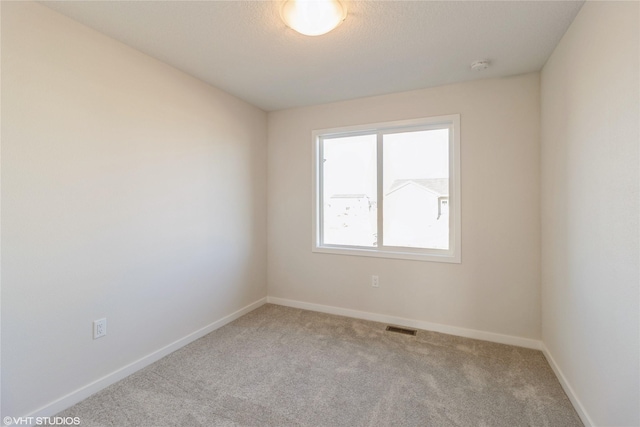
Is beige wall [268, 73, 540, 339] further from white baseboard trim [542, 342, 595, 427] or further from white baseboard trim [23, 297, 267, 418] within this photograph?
white baseboard trim [23, 297, 267, 418]

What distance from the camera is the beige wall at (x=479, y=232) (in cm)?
241

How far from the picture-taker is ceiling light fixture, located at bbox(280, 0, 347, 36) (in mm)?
1502

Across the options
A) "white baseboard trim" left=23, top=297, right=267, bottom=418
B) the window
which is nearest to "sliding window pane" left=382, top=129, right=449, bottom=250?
the window

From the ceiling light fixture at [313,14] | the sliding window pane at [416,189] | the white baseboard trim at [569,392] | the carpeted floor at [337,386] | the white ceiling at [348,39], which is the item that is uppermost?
the white ceiling at [348,39]

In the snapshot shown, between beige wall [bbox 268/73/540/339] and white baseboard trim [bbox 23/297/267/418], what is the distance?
1303mm

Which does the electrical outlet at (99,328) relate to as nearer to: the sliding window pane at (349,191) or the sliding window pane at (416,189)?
Result: the sliding window pane at (349,191)

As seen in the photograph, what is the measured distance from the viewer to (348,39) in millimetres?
1928

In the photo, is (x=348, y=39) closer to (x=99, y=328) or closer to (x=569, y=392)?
(x=99, y=328)

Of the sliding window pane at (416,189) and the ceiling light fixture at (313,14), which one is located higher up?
the ceiling light fixture at (313,14)

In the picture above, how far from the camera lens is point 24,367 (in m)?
1.55

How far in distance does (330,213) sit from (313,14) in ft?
7.00

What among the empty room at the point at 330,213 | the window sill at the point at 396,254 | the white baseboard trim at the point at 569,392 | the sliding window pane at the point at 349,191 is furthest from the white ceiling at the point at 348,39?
the white baseboard trim at the point at 569,392

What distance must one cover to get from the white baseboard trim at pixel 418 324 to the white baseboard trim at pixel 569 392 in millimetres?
199

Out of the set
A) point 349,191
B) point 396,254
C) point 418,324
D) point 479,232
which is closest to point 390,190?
point 349,191
